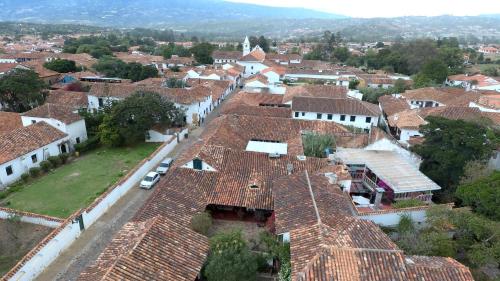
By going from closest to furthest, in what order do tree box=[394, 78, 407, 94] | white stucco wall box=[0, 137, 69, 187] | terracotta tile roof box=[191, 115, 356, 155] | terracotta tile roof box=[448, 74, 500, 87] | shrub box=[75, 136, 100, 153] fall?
white stucco wall box=[0, 137, 69, 187], terracotta tile roof box=[191, 115, 356, 155], shrub box=[75, 136, 100, 153], tree box=[394, 78, 407, 94], terracotta tile roof box=[448, 74, 500, 87]

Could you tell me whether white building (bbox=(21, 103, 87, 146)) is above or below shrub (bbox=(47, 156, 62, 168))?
above

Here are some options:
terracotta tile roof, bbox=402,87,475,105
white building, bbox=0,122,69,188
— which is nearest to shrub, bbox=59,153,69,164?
white building, bbox=0,122,69,188

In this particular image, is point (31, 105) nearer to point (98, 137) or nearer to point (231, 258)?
point (98, 137)

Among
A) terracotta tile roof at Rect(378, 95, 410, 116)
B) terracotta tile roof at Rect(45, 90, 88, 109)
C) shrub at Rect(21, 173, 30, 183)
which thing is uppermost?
terracotta tile roof at Rect(45, 90, 88, 109)

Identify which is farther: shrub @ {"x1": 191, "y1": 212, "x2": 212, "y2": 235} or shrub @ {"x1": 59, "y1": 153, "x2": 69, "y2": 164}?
shrub @ {"x1": 59, "y1": 153, "x2": 69, "y2": 164}

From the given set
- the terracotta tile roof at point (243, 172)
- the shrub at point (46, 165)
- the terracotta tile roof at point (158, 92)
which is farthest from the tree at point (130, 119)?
the terracotta tile roof at point (243, 172)

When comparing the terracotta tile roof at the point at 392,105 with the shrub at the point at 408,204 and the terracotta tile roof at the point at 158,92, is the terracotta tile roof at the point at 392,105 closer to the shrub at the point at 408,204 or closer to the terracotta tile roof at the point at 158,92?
the shrub at the point at 408,204

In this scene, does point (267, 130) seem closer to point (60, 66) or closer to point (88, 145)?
point (88, 145)

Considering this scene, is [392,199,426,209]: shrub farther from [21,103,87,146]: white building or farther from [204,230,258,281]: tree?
[21,103,87,146]: white building
